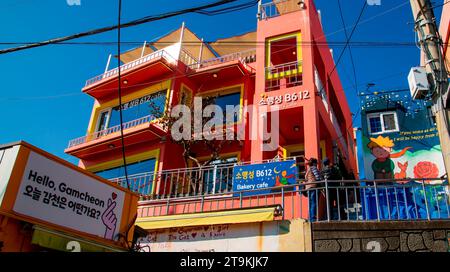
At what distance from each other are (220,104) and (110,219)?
10.6 metres

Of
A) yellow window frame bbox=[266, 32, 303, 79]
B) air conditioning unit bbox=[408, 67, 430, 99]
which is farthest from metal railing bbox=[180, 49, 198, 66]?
air conditioning unit bbox=[408, 67, 430, 99]

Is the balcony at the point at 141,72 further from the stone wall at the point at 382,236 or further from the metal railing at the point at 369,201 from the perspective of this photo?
the stone wall at the point at 382,236

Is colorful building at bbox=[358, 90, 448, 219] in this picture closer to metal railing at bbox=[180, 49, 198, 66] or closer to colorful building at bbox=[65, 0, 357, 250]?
colorful building at bbox=[65, 0, 357, 250]

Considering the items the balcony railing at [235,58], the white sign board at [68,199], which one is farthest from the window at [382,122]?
the white sign board at [68,199]

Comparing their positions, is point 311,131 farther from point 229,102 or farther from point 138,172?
point 138,172

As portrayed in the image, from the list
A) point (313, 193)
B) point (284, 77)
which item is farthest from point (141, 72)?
point (313, 193)

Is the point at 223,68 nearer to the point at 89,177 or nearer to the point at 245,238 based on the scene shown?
the point at 245,238

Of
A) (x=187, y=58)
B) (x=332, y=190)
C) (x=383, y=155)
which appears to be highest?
(x=187, y=58)

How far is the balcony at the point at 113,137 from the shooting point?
15.8 m

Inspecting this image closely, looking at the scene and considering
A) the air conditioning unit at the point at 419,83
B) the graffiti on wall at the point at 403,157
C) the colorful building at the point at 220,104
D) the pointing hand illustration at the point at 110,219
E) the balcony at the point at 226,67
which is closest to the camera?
the air conditioning unit at the point at 419,83

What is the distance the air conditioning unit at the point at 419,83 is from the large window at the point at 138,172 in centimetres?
816

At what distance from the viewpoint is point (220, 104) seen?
674 inches

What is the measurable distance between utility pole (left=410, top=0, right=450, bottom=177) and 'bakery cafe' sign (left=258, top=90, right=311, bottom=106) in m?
5.87
